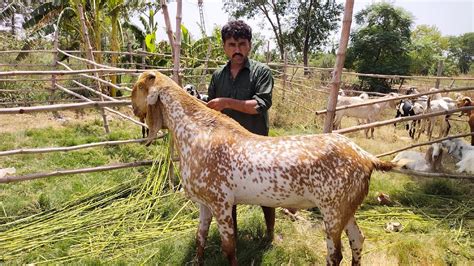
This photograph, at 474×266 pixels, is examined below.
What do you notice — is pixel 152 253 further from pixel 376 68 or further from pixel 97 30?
pixel 376 68

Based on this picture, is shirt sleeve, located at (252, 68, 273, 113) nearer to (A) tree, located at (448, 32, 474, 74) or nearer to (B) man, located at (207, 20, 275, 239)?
(B) man, located at (207, 20, 275, 239)

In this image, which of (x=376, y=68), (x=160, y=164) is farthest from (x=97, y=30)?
(x=376, y=68)

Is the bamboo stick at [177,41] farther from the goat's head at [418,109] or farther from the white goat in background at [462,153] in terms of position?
the goat's head at [418,109]

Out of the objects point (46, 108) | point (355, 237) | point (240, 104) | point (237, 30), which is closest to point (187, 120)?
point (240, 104)

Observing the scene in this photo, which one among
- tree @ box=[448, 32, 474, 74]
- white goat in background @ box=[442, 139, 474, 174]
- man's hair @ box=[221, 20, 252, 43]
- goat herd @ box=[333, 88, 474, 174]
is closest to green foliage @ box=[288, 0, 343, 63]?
goat herd @ box=[333, 88, 474, 174]

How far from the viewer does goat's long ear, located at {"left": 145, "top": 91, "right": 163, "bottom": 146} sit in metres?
2.63

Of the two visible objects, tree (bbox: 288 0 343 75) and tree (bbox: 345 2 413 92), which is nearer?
tree (bbox: 345 2 413 92)

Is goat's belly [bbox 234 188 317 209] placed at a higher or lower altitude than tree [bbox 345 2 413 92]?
lower

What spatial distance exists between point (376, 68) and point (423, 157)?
47.8 ft

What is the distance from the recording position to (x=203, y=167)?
243cm

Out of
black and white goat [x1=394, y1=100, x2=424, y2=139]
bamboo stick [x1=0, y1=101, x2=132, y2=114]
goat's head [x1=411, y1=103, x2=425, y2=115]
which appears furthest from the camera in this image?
goat's head [x1=411, y1=103, x2=425, y2=115]

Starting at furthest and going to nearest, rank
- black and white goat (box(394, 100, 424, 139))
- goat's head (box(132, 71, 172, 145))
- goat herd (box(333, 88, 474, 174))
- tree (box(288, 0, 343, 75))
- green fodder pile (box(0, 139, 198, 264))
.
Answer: tree (box(288, 0, 343, 75)) < black and white goat (box(394, 100, 424, 139)) < goat herd (box(333, 88, 474, 174)) < green fodder pile (box(0, 139, 198, 264)) < goat's head (box(132, 71, 172, 145))

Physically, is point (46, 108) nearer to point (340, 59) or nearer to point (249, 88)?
point (249, 88)

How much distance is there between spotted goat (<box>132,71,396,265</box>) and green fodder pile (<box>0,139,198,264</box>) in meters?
1.10
